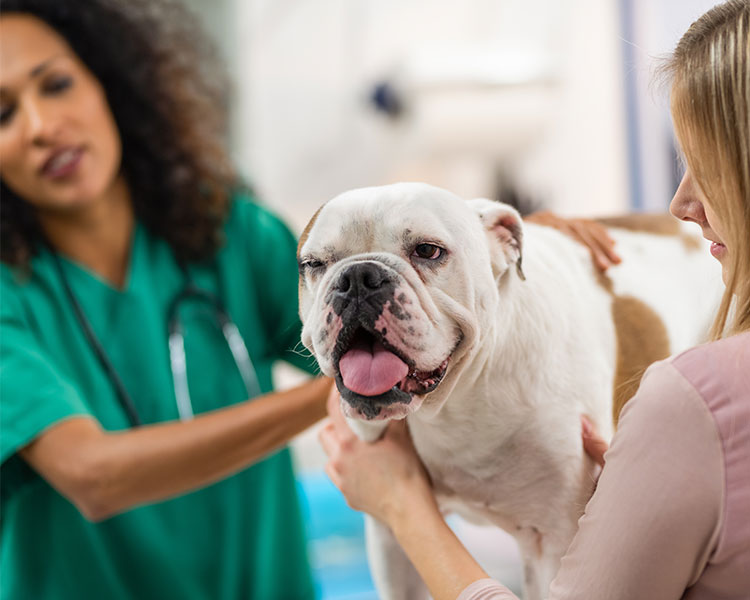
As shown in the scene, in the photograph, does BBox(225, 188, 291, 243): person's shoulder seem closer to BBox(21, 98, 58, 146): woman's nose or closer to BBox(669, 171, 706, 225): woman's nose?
BBox(21, 98, 58, 146): woman's nose

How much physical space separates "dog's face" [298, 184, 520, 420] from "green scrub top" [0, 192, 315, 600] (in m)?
0.46

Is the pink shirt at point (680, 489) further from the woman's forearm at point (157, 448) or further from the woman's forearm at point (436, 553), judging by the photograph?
the woman's forearm at point (157, 448)

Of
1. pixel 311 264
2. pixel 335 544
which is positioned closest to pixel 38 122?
pixel 311 264

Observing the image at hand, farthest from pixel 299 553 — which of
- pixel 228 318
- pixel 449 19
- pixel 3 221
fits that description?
pixel 449 19

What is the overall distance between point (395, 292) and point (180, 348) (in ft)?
2.23

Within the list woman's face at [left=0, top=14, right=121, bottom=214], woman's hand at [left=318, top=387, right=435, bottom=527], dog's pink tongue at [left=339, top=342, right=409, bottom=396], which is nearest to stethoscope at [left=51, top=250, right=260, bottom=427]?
woman's face at [left=0, top=14, right=121, bottom=214]

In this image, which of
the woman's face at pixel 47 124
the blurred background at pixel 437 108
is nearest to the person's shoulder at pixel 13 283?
the woman's face at pixel 47 124

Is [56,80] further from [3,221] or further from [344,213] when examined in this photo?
[344,213]

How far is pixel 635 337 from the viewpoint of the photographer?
0.80 metres

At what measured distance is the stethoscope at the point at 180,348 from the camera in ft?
3.87

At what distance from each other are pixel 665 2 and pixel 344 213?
1.71 meters

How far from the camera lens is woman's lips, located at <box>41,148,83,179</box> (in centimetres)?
113

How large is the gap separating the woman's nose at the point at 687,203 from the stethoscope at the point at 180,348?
2.45ft

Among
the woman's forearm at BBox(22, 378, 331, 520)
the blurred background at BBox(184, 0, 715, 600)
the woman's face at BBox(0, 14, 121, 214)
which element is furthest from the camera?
the blurred background at BBox(184, 0, 715, 600)
